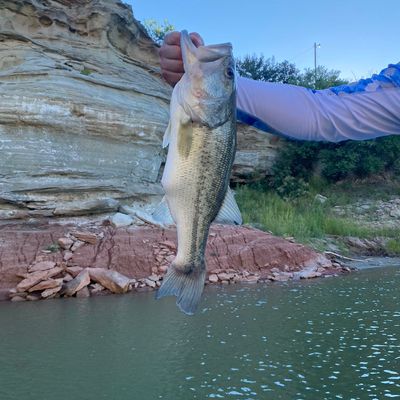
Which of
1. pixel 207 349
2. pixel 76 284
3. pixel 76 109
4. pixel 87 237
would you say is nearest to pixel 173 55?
pixel 207 349

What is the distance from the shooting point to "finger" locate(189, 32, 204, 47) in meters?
2.20

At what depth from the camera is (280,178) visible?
1902 cm

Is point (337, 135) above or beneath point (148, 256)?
above

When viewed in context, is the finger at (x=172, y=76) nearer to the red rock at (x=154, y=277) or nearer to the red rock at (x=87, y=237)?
the red rock at (x=154, y=277)

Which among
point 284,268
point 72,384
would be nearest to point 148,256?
point 284,268

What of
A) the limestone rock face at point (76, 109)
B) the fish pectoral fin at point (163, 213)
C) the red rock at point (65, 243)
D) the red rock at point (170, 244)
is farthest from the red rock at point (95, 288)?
the fish pectoral fin at point (163, 213)

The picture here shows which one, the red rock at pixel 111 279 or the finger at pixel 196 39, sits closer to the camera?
the finger at pixel 196 39

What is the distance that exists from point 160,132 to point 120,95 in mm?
1417

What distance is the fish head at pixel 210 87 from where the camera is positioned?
7.16 feet

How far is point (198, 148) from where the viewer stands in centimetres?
226

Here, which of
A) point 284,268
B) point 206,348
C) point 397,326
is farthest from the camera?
point 284,268

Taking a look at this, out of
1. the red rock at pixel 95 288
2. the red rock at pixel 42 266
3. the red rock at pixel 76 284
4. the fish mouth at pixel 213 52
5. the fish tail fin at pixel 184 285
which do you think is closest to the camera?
the fish mouth at pixel 213 52

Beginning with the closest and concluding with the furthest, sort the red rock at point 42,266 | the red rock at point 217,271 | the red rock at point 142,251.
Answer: the red rock at point 42,266, the red rock at point 142,251, the red rock at point 217,271

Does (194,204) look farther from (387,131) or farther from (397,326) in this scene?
(397,326)
